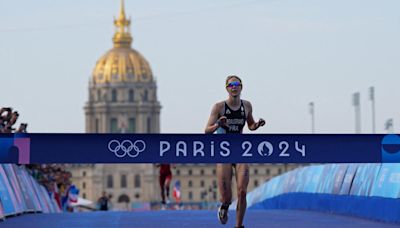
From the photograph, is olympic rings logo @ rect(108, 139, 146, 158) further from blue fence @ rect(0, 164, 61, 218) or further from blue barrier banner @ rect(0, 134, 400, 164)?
blue fence @ rect(0, 164, 61, 218)

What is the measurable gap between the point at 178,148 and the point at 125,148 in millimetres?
484

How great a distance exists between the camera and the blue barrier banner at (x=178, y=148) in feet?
41.8

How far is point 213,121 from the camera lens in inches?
486

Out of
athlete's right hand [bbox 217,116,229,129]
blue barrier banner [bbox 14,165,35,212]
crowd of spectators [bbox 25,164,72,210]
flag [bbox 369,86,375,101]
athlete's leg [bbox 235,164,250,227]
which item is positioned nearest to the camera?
athlete's right hand [bbox 217,116,229,129]

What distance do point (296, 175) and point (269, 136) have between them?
49.0ft

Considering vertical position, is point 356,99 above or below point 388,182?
above

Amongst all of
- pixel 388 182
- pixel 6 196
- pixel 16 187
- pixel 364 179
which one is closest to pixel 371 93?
pixel 16 187

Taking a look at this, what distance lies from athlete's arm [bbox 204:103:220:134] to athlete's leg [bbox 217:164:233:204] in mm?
368

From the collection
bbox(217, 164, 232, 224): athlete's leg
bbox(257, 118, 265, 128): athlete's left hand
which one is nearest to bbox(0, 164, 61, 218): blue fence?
bbox(217, 164, 232, 224): athlete's leg

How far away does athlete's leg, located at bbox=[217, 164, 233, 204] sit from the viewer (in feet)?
40.7

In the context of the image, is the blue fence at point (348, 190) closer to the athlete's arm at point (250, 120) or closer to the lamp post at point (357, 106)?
the athlete's arm at point (250, 120)

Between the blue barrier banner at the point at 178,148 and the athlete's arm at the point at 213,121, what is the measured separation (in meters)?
0.33

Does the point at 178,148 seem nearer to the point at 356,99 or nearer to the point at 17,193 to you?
the point at 17,193

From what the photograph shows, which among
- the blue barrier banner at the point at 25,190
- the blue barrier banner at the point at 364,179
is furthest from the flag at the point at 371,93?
the blue barrier banner at the point at 364,179
